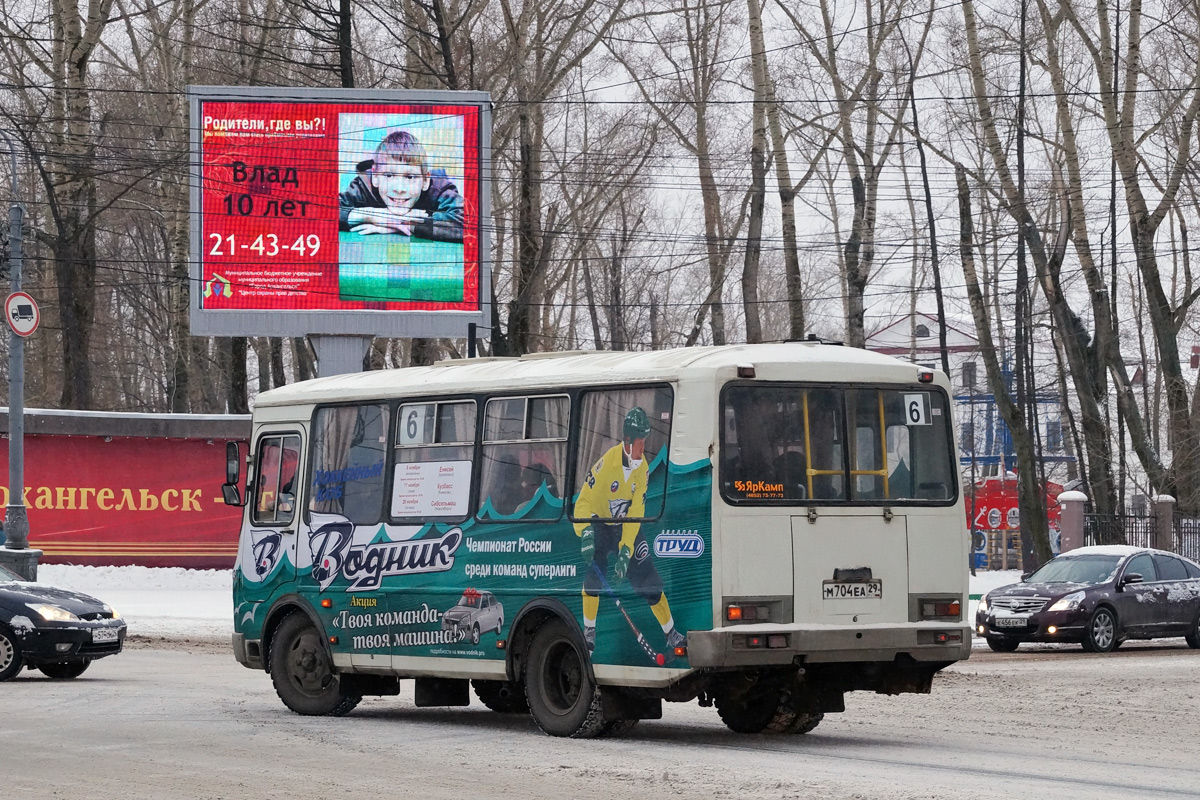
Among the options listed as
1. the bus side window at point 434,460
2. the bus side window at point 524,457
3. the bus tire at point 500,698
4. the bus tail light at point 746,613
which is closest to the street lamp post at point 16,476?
the bus tire at point 500,698

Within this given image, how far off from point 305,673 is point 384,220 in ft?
65.3

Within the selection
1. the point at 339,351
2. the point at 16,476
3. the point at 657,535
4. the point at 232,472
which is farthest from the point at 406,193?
the point at 657,535

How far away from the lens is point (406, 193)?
113 feet

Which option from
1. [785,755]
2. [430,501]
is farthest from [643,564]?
[430,501]

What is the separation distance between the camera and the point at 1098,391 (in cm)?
4025

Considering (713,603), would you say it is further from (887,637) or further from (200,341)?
(200,341)

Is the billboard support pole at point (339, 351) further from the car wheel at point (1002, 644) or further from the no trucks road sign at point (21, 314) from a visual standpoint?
the car wheel at point (1002, 644)

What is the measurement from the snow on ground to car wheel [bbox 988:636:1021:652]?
5275mm

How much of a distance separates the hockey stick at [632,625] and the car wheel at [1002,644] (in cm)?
1266

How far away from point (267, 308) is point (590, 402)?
70.6 ft

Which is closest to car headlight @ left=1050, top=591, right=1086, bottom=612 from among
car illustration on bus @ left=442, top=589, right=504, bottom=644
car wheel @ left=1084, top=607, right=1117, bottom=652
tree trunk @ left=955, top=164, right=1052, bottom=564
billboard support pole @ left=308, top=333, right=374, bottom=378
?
car wheel @ left=1084, top=607, right=1117, bottom=652

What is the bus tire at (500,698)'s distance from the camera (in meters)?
14.9

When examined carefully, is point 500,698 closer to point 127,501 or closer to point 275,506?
point 275,506

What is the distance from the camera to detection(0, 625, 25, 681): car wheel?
18.0m
